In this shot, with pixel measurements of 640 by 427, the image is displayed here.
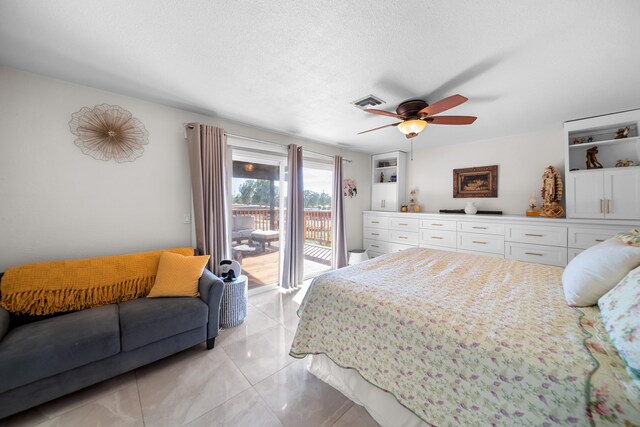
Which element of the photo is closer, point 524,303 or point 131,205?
point 524,303

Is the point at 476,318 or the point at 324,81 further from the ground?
the point at 324,81

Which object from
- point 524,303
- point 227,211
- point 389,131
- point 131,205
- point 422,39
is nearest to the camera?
point 524,303

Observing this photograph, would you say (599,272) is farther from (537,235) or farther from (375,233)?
(375,233)

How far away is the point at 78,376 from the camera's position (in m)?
1.51

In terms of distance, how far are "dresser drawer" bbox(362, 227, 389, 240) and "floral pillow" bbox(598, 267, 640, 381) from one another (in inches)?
134

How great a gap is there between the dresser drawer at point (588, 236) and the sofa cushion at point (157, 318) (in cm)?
418

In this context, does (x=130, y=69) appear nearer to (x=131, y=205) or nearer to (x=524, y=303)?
(x=131, y=205)

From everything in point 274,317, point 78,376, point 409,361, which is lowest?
point 274,317

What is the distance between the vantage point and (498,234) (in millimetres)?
3260

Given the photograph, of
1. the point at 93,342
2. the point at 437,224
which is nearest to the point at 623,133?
the point at 437,224

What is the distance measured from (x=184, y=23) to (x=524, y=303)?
8.75ft

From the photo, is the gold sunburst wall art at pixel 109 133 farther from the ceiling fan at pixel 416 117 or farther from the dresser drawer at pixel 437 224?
the dresser drawer at pixel 437 224

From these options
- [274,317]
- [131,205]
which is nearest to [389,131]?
[274,317]

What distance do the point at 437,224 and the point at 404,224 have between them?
57cm
